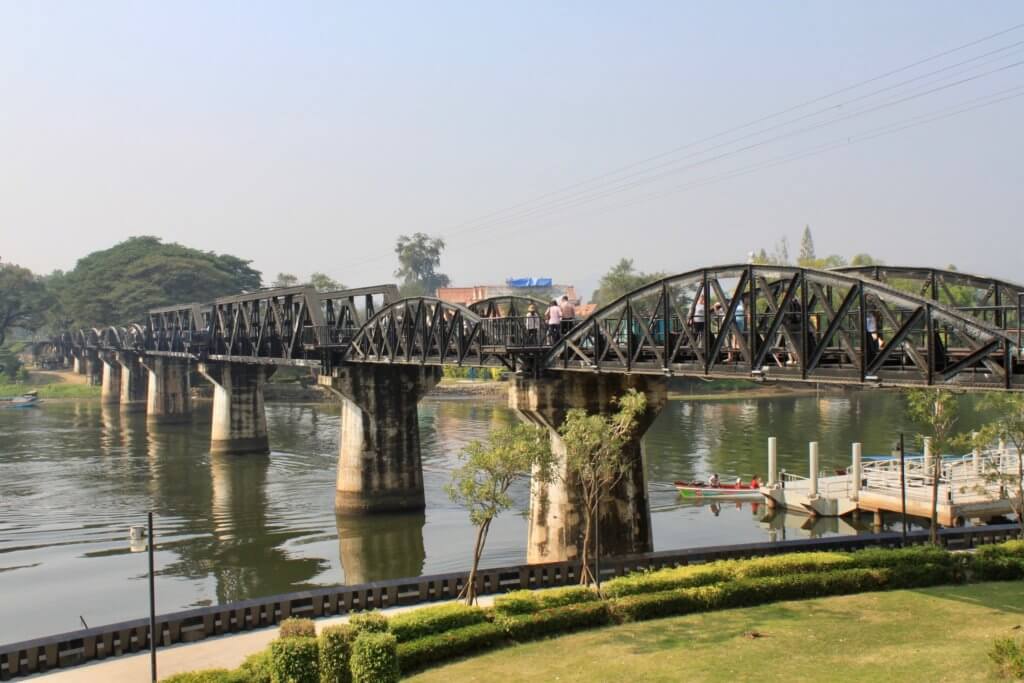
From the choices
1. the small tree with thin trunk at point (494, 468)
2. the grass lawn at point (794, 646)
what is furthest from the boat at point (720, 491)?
the small tree with thin trunk at point (494, 468)

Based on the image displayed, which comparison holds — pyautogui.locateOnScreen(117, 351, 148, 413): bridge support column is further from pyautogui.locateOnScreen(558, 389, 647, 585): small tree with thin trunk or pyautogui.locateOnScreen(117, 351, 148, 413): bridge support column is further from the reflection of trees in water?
pyautogui.locateOnScreen(558, 389, 647, 585): small tree with thin trunk

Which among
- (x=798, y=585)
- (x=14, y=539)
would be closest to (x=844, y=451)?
(x=798, y=585)

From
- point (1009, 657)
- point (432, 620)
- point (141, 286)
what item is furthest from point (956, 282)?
point (141, 286)

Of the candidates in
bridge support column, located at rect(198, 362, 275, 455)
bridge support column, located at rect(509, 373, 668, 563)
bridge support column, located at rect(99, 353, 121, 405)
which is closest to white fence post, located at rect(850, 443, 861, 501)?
bridge support column, located at rect(509, 373, 668, 563)

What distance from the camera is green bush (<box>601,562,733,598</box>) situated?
27.6m

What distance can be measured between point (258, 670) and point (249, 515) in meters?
39.7

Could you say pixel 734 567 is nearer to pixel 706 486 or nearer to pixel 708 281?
pixel 708 281

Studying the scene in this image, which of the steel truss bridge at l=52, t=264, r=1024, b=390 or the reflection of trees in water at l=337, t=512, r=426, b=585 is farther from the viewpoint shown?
the reflection of trees in water at l=337, t=512, r=426, b=585

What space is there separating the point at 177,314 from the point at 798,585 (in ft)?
307

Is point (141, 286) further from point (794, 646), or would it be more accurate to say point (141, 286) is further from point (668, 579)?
point (794, 646)

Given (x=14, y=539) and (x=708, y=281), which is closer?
(x=708, y=281)

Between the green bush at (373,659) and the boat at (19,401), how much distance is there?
133343 mm

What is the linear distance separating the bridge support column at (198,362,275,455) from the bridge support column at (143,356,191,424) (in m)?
29.4

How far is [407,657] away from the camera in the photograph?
76.3 ft
